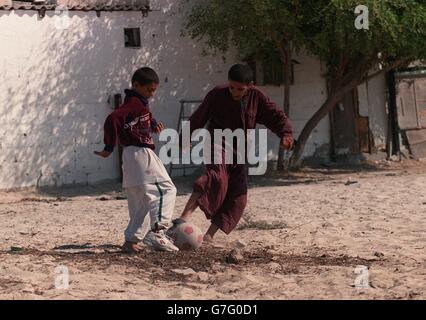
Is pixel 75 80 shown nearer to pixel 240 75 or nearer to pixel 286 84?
pixel 286 84

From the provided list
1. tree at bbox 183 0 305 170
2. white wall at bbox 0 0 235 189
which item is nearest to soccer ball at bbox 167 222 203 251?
tree at bbox 183 0 305 170

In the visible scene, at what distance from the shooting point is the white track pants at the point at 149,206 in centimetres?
773

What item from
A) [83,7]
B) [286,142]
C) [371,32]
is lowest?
[286,142]

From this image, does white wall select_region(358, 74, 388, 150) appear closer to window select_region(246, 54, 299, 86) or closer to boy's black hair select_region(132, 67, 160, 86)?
window select_region(246, 54, 299, 86)

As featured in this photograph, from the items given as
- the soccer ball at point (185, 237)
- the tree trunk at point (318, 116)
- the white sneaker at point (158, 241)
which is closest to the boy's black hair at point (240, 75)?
the soccer ball at point (185, 237)

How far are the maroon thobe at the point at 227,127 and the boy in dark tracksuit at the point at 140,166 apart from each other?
501 millimetres

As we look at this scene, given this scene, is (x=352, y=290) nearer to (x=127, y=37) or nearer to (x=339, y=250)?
(x=339, y=250)

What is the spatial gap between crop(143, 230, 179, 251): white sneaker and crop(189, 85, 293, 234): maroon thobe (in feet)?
1.69

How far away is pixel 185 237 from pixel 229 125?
3.71 feet

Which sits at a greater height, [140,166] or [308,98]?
[308,98]

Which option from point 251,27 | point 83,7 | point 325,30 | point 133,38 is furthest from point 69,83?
point 325,30

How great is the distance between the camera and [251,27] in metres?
15.5

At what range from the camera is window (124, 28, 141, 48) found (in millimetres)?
16688
